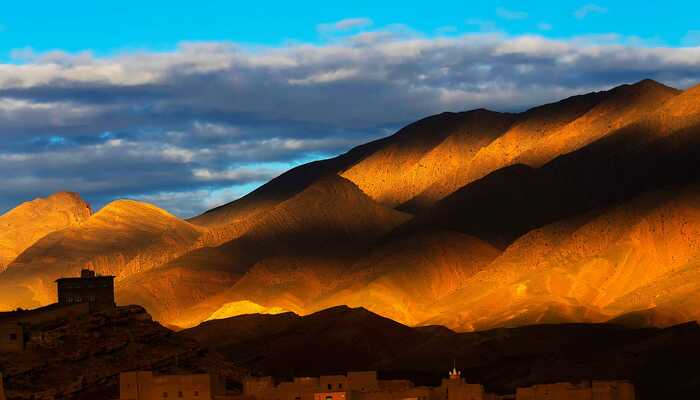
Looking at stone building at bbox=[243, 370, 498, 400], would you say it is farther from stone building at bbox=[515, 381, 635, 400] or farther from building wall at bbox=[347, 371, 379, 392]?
stone building at bbox=[515, 381, 635, 400]

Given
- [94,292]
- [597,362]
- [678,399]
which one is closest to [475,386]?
[94,292]

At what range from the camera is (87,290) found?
10556 cm

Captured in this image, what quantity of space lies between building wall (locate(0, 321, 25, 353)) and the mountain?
5189cm

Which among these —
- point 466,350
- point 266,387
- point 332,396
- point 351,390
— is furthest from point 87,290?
point 466,350

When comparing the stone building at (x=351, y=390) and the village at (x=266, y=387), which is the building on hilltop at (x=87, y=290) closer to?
the village at (x=266, y=387)

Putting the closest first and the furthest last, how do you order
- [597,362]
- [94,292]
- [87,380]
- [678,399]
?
[87,380] → [94,292] → [678,399] → [597,362]

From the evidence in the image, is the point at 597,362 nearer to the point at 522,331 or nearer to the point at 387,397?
the point at 522,331

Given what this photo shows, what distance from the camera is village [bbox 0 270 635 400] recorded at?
8356 cm

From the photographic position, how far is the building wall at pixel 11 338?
8869cm

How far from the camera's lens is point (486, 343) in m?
175

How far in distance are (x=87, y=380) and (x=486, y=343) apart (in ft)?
297

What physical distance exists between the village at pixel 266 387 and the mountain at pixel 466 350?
1577 inches

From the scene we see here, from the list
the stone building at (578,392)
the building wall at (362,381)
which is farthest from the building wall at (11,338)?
the stone building at (578,392)

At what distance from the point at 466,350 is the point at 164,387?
92.5m
